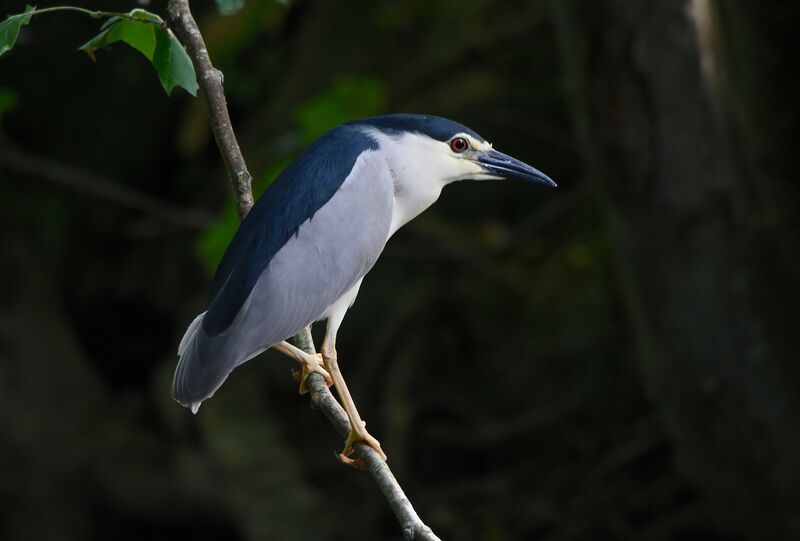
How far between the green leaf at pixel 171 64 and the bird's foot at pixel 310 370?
2.58 feet

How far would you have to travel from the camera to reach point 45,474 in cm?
554

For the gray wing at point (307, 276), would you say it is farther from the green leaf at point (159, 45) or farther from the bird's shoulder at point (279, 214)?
the green leaf at point (159, 45)

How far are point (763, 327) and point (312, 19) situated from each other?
2965 millimetres

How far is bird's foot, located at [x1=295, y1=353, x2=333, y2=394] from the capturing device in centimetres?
260

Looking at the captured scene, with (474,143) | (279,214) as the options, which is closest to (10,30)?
(279,214)

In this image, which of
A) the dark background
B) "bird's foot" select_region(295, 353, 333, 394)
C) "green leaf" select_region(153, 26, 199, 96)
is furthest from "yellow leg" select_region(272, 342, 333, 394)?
the dark background

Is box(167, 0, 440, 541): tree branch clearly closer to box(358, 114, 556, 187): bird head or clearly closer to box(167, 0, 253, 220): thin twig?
box(167, 0, 253, 220): thin twig

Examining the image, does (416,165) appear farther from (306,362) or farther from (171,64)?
(171,64)

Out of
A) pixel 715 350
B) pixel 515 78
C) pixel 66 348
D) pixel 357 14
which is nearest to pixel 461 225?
pixel 515 78

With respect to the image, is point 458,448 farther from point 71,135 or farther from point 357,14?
point 71,135

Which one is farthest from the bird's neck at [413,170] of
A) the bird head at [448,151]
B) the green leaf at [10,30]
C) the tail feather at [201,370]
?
the green leaf at [10,30]

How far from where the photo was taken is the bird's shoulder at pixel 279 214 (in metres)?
2.47

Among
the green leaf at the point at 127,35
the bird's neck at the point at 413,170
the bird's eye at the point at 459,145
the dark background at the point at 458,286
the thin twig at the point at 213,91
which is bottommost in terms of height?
the dark background at the point at 458,286

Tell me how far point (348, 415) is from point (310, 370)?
163 mm
